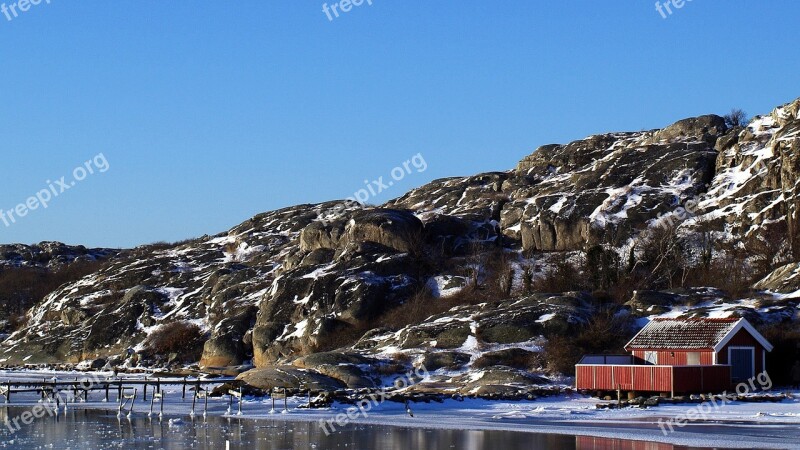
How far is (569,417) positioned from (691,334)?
16201 millimetres

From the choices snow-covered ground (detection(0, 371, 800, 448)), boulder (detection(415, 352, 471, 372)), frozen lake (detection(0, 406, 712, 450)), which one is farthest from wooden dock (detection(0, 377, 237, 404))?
frozen lake (detection(0, 406, 712, 450))

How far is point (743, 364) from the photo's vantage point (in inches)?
2559

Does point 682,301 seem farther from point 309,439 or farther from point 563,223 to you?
point 309,439

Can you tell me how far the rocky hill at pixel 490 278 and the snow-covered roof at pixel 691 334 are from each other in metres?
6.54

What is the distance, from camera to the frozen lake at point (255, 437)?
40844mm

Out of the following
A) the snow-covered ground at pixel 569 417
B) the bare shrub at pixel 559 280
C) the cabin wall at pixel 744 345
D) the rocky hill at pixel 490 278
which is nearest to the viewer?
the snow-covered ground at pixel 569 417

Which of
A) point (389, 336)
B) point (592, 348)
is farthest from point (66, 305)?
point (592, 348)

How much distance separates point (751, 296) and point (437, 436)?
43334mm

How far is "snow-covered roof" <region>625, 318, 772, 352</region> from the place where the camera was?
64000 mm

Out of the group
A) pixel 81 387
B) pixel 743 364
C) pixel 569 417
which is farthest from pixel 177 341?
pixel 569 417

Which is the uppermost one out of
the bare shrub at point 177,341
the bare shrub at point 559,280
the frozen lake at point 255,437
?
the bare shrub at point 559,280

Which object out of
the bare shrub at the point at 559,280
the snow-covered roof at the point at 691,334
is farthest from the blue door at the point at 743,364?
the bare shrub at the point at 559,280

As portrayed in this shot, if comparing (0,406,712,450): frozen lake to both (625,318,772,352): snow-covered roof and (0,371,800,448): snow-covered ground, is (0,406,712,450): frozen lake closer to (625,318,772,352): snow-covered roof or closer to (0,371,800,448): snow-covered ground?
(0,371,800,448): snow-covered ground

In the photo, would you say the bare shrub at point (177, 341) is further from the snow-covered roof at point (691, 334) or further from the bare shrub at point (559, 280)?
the snow-covered roof at point (691, 334)
